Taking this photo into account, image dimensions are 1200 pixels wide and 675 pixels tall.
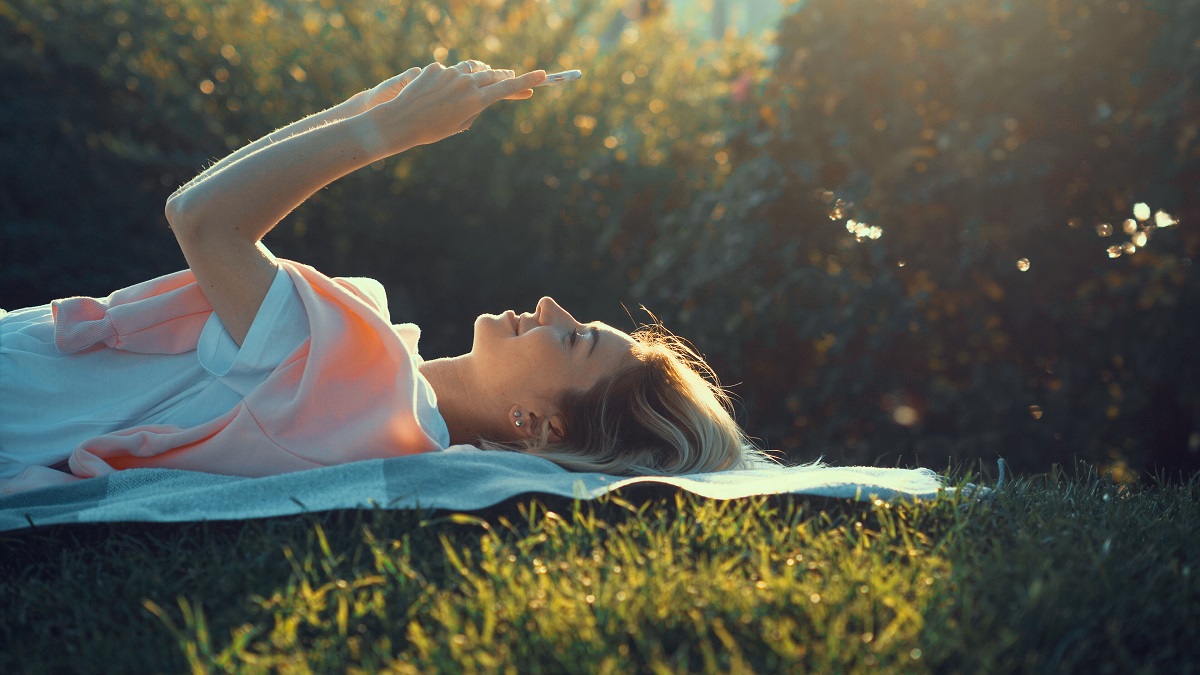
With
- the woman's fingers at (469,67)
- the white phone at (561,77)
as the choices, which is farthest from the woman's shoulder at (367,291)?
the white phone at (561,77)

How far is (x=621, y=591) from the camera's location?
1.87 meters

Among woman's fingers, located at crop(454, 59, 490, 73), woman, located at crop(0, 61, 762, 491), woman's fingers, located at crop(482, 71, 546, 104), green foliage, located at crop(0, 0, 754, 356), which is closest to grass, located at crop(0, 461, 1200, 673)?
woman, located at crop(0, 61, 762, 491)

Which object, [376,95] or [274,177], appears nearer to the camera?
[274,177]

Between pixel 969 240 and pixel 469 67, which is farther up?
pixel 469 67

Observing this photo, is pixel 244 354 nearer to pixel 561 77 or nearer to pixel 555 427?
pixel 555 427

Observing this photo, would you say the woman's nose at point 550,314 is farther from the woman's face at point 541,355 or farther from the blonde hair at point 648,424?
the blonde hair at point 648,424

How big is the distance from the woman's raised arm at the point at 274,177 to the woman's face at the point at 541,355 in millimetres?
686

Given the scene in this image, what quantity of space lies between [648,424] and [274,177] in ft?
4.42

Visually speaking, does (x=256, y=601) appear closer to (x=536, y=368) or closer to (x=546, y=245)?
(x=536, y=368)

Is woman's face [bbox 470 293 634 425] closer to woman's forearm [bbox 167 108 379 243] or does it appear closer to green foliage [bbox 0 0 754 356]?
woman's forearm [bbox 167 108 379 243]

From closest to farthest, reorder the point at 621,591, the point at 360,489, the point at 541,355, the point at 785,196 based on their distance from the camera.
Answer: the point at 621,591 → the point at 360,489 → the point at 541,355 → the point at 785,196

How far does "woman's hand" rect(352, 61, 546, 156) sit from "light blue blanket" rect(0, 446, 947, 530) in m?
0.85

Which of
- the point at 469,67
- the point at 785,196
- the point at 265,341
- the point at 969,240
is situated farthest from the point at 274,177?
the point at 969,240

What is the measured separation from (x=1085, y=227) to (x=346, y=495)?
308cm
